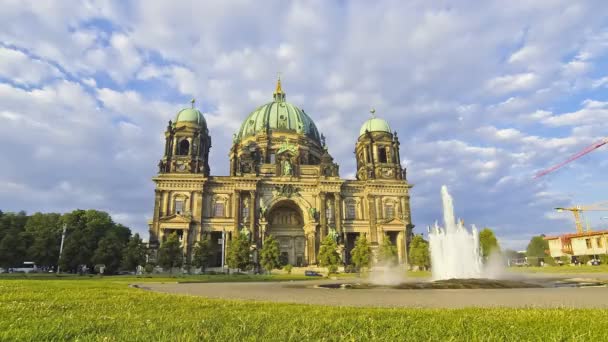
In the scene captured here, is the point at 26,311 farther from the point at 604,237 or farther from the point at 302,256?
the point at 604,237

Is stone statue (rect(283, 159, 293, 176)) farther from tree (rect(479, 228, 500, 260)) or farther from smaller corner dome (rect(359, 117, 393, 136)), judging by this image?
tree (rect(479, 228, 500, 260))

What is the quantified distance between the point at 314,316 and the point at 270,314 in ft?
2.64

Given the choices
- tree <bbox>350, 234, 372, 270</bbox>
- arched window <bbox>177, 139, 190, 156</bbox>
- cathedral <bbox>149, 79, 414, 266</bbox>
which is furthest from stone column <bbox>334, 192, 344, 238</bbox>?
arched window <bbox>177, 139, 190, 156</bbox>

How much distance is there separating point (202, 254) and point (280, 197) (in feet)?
54.5

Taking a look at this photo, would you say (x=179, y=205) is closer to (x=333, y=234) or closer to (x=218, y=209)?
(x=218, y=209)

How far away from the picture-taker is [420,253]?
53.6m

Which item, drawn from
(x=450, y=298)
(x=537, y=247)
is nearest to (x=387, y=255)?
(x=450, y=298)

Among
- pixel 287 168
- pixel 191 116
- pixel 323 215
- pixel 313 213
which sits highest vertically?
pixel 191 116

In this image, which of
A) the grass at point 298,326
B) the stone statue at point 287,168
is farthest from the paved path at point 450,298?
the stone statue at point 287,168

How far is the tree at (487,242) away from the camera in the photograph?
2403 inches

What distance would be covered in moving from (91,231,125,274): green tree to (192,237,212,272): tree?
9193 millimetres

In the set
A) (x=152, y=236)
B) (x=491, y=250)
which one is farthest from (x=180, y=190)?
(x=491, y=250)

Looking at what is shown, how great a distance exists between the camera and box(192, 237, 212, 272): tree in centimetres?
5022

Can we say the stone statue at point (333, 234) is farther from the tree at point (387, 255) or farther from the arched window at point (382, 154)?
the arched window at point (382, 154)
